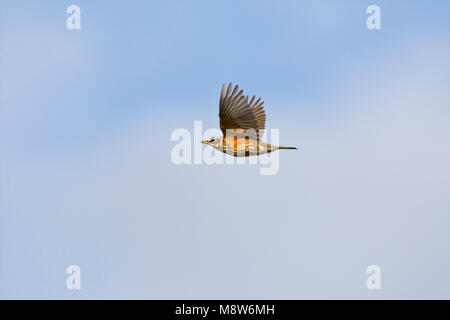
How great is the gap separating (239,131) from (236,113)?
0.55 metres

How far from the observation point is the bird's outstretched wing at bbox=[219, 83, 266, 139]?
18.6 meters

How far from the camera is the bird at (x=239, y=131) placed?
1870 cm

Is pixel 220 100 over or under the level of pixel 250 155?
over

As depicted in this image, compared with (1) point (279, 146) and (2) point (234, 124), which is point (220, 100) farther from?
(1) point (279, 146)

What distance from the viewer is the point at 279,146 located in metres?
19.1

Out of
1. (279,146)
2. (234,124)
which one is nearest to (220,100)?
(234,124)

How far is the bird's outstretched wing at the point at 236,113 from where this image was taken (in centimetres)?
1859

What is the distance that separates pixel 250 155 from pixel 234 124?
0.97m

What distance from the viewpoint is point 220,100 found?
61.2ft

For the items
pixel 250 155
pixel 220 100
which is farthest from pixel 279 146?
pixel 220 100

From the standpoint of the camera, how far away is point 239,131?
19.1 meters

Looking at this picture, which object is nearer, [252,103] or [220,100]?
[220,100]

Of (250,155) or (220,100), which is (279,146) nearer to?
(250,155)

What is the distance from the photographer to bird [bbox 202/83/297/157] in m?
18.7
